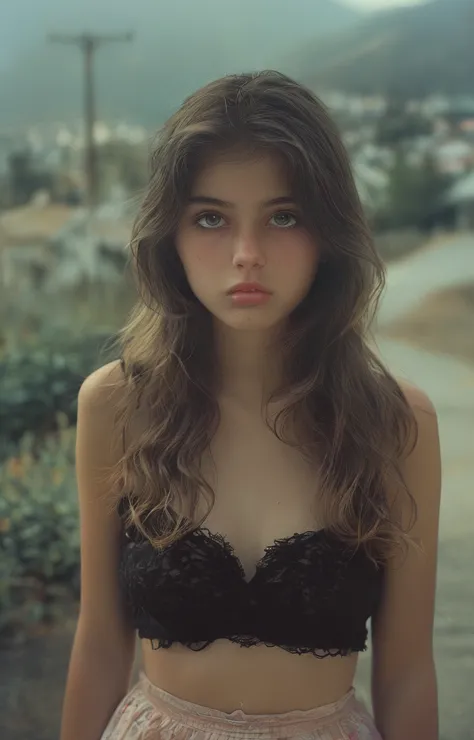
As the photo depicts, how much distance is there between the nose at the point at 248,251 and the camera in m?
1.02

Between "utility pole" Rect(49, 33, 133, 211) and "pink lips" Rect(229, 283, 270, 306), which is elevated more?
"utility pole" Rect(49, 33, 133, 211)

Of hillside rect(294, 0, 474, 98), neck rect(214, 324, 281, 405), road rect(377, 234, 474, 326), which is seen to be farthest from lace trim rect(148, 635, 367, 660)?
hillside rect(294, 0, 474, 98)

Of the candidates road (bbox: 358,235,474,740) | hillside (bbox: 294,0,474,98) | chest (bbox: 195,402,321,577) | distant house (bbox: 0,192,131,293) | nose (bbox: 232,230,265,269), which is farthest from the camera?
distant house (bbox: 0,192,131,293)

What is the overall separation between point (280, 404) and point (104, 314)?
2.86ft

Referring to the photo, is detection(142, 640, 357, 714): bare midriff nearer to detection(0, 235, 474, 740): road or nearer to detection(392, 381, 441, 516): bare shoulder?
detection(392, 381, 441, 516): bare shoulder

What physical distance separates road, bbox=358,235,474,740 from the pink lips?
670 mm

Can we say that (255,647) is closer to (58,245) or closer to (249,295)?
(249,295)

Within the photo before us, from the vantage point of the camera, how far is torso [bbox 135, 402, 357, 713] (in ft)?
3.68

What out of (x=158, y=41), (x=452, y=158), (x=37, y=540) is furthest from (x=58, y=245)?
(x=452, y=158)

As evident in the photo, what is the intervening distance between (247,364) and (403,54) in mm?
1015

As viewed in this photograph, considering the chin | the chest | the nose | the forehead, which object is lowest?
the chest

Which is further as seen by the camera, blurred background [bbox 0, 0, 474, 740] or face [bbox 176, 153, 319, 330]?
blurred background [bbox 0, 0, 474, 740]

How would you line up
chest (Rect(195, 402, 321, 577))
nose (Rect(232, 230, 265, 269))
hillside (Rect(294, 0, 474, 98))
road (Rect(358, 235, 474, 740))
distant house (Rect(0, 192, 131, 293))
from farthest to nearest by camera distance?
distant house (Rect(0, 192, 131, 293))
hillside (Rect(294, 0, 474, 98))
road (Rect(358, 235, 474, 740))
chest (Rect(195, 402, 321, 577))
nose (Rect(232, 230, 265, 269))

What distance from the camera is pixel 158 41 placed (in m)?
1.86
